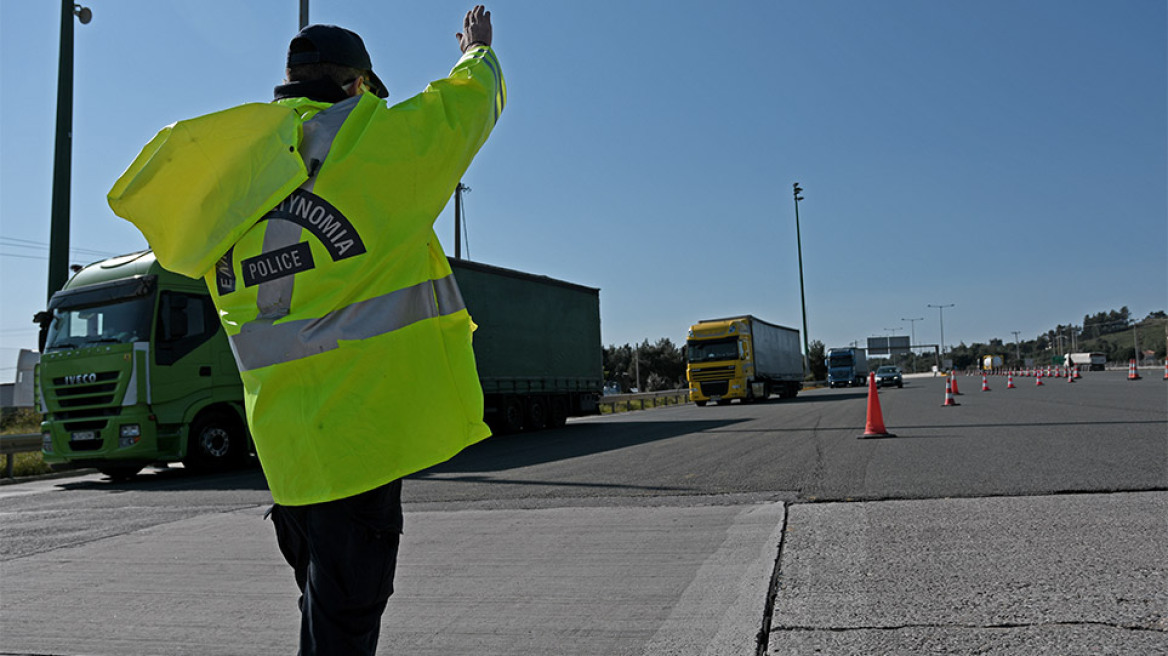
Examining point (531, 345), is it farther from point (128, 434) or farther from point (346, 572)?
point (346, 572)

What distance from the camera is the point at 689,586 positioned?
4617mm

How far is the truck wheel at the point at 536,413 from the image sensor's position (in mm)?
22016

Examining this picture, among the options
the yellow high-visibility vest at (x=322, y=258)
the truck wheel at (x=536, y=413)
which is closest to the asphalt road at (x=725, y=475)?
the yellow high-visibility vest at (x=322, y=258)

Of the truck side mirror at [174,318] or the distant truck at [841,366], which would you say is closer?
the truck side mirror at [174,318]

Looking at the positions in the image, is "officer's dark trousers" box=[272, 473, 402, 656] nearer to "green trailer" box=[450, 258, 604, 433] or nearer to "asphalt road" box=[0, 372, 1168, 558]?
"asphalt road" box=[0, 372, 1168, 558]

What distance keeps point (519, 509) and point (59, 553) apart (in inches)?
135

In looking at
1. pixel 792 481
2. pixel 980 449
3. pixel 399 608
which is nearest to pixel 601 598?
pixel 399 608

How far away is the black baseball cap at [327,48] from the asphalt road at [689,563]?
252 cm

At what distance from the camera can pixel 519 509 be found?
24.6 feet

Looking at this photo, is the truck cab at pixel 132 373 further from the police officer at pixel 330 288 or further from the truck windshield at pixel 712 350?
the truck windshield at pixel 712 350

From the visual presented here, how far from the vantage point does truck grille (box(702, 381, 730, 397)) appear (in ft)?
120

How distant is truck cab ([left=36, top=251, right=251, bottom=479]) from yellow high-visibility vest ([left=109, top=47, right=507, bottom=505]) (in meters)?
12.2

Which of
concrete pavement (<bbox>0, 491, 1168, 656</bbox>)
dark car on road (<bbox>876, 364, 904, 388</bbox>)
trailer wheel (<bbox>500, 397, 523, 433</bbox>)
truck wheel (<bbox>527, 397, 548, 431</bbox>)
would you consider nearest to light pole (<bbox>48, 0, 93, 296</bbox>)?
trailer wheel (<bbox>500, 397, 523, 433</bbox>)

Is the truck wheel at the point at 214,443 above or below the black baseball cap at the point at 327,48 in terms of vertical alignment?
below
